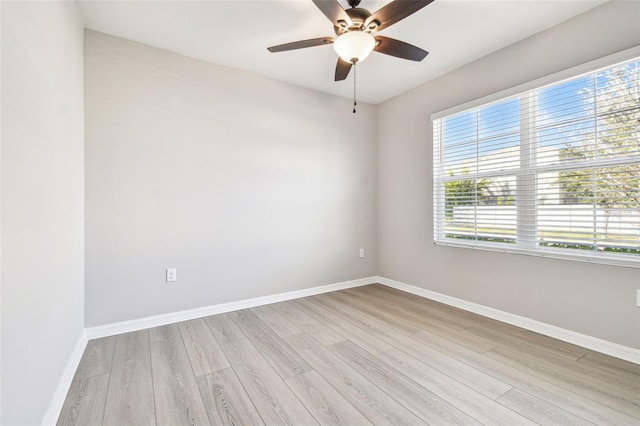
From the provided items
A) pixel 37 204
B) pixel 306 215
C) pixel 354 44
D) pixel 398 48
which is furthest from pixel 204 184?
pixel 398 48

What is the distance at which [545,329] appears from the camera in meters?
2.38

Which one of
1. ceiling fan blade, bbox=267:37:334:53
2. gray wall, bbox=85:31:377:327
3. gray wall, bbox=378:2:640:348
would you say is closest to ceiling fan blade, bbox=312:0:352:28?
ceiling fan blade, bbox=267:37:334:53

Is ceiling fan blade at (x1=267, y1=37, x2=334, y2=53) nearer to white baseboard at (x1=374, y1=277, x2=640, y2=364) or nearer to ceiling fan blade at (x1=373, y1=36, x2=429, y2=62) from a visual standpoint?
ceiling fan blade at (x1=373, y1=36, x2=429, y2=62)

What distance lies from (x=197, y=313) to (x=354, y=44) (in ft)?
8.88

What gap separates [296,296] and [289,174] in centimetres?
146

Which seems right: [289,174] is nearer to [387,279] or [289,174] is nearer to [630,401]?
[387,279]

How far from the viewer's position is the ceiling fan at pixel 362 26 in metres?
1.60

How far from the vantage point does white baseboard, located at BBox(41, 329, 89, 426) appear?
1389mm

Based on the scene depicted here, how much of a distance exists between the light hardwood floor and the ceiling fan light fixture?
2.13 meters

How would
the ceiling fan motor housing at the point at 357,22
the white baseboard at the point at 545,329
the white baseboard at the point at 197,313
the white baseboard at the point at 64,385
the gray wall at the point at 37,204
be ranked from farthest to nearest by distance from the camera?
the white baseboard at the point at 197,313 < the white baseboard at the point at 545,329 < the ceiling fan motor housing at the point at 357,22 < the white baseboard at the point at 64,385 < the gray wall at the point at 37,204

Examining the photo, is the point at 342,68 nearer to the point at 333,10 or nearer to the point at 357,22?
the point at 357,22

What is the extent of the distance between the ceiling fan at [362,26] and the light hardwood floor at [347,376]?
214 cm

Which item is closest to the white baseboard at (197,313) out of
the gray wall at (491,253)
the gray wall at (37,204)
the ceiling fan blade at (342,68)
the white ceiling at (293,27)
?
the gray wall at (37,204)

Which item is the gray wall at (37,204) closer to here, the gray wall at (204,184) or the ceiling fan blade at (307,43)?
the gray wall at (204,184)
